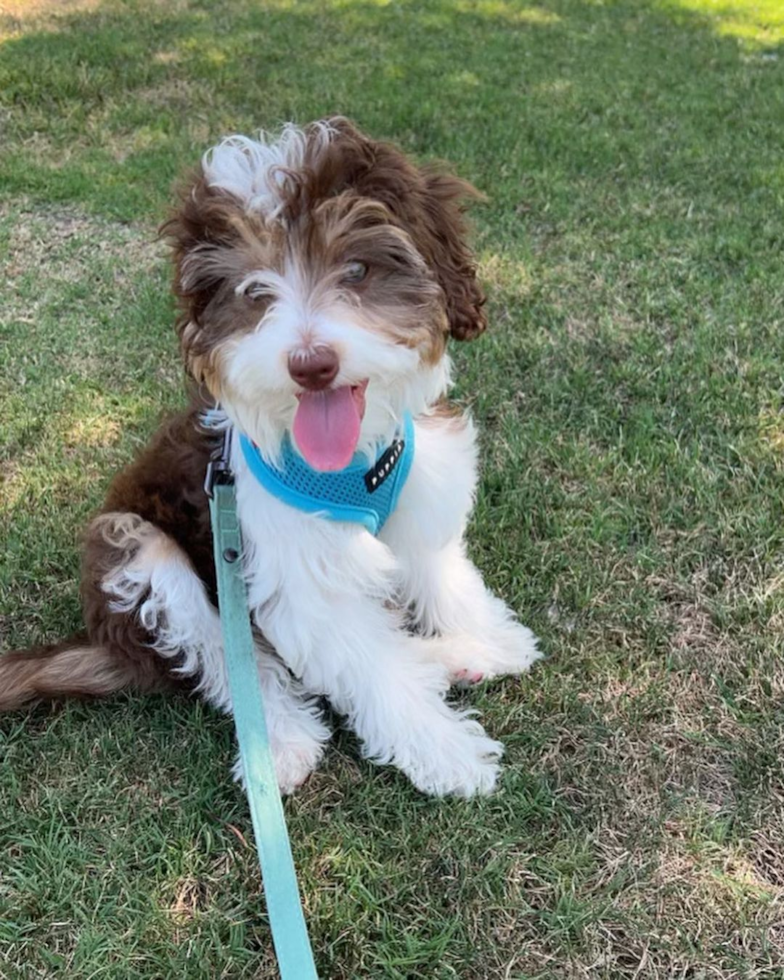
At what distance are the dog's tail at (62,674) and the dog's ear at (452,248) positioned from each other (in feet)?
4.93

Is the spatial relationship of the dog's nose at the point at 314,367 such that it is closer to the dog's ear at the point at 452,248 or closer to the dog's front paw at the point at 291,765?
the dog's ear at the point at 452,248

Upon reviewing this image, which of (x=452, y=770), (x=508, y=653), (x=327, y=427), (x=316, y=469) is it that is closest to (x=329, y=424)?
(x=327, y=427)

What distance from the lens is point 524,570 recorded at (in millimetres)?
3305

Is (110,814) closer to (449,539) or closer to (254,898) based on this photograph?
(254,898)

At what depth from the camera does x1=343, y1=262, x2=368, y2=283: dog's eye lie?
2.01 metres

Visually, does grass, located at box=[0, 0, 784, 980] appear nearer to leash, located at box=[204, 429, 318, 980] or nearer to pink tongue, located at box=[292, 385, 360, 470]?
leash, located at box=[204, 429, 318, 980]

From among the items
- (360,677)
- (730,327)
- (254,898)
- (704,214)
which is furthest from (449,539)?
(704,214)

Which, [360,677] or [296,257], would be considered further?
[360,677]

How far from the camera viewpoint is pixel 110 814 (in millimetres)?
2574

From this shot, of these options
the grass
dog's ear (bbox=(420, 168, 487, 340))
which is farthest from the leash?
dog's ear (bbox=(420, 168, 487, 340))

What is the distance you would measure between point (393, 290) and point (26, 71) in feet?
22.5

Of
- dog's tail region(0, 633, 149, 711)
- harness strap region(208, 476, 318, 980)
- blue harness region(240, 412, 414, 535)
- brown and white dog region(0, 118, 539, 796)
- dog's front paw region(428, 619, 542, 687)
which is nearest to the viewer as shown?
harness strap region(208, 476, 318, 980)

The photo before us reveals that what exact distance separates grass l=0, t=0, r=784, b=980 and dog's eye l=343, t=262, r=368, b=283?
152 cm

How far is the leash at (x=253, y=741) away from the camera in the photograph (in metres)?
1.86
